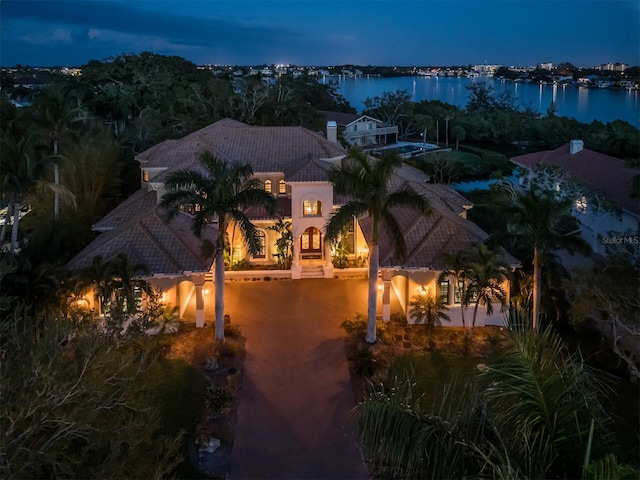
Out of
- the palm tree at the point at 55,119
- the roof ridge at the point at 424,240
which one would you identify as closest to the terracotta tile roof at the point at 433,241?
the roof ridge at the point at 424,240

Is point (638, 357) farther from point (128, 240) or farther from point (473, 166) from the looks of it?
point (473, 166)

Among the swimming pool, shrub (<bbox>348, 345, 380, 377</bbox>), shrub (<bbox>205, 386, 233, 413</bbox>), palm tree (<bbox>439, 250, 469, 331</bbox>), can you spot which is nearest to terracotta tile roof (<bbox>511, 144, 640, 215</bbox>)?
palm tree (<bbox>439, 250, 469, 331</bbox>)

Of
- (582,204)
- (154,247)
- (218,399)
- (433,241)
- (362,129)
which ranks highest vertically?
(362,129)

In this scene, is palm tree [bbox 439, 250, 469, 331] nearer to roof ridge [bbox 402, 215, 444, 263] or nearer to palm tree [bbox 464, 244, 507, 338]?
palm tree [bbox 464, 244, 507, 338]

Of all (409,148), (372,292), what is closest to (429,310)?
(372,292)

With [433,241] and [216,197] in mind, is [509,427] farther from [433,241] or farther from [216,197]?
[433,241]

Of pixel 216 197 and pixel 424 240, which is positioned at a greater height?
pixel 216 197
